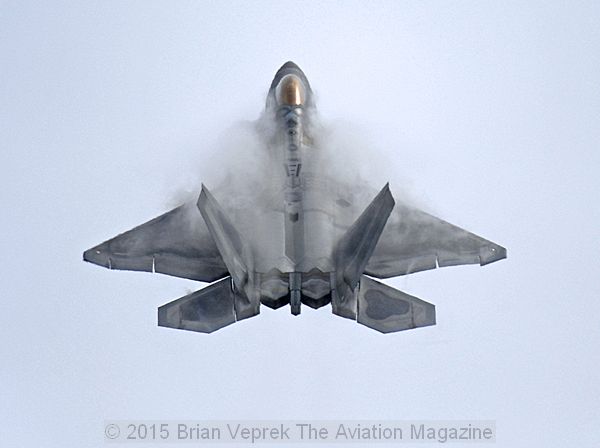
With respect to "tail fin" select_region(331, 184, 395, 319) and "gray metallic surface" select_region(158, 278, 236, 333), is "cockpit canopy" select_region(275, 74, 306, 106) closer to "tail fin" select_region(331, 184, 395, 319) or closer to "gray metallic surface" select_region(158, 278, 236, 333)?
"tail fin" select_region(331, 184, 395, 319)

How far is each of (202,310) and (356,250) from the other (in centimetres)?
336

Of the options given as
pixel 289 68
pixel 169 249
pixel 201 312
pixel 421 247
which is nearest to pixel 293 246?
pixel 201 312

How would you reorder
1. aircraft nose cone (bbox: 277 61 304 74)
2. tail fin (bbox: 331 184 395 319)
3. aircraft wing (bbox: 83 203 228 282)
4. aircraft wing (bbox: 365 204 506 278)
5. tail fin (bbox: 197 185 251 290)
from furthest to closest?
1. aircraft nose cone (bbox: 277 61 304 74)
2. aircraft wing (bbox: 365 204 506 278)
3. aircraft wing (bbox: 83 203 228 282)
4. tail fin (bbox: 331 184 395 319)
5. tail fin (bbox: 197 185 251 290)

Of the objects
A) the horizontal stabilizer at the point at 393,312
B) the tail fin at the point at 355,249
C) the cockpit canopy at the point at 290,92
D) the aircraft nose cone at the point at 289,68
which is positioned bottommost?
the horizontal stabilizer at the point at 393,312

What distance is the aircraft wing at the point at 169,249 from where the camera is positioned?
27391 millimetres

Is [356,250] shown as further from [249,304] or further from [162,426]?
[162,426]

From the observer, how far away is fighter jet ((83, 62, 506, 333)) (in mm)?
25000

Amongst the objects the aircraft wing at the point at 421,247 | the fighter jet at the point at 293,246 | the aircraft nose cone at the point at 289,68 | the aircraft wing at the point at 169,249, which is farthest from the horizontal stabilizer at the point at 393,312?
the aircraft nose cone at the point at 289,68

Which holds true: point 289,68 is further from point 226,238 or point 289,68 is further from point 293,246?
point 226,238

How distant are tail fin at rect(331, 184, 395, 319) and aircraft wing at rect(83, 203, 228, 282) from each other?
2.64 meters

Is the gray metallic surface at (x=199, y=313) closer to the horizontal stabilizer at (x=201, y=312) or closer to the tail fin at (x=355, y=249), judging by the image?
the horizontal stabilizer at (x=201, y=312)

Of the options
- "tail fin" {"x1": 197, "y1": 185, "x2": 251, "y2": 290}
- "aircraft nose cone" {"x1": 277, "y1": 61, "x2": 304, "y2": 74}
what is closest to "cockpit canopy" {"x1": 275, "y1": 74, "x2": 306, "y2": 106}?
"aircraft nose cone" {"x1": 277, "y1": 61, "x2": 304, "y2": 74}

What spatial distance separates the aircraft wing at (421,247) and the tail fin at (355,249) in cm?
185

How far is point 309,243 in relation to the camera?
25922mm
